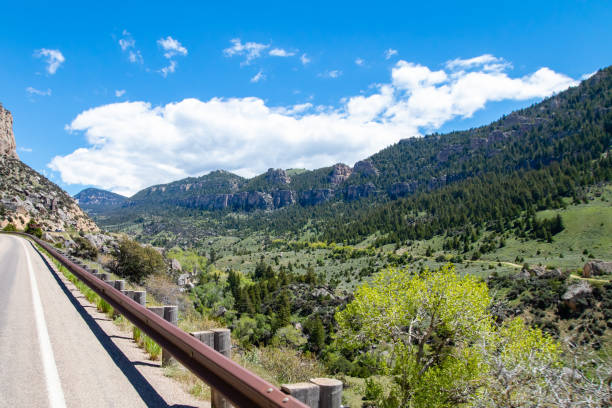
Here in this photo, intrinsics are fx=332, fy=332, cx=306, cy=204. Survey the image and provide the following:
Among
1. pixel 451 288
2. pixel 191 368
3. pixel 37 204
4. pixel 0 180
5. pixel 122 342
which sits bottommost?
pixel 451 288

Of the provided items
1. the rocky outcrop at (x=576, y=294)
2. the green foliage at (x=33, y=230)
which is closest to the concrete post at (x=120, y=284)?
the green foliage at (x=33, y=230)

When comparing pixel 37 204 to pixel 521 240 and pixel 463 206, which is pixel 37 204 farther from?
pixel 463 206

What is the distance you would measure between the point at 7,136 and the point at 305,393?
138 metres

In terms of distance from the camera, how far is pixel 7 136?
336 feet

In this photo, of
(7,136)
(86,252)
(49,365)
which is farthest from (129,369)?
(7,136)

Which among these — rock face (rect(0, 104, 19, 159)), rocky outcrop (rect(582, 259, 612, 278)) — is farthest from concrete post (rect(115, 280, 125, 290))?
rock face (rect(0, 104, 19, 159))

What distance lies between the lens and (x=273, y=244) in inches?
7795

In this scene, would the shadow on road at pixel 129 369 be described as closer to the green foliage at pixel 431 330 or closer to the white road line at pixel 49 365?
the white road line at pixel 49 365

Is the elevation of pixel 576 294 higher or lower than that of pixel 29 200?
lower

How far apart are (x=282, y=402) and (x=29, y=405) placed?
3305mm

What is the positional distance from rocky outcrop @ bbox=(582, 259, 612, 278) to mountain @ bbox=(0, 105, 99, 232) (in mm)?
112855

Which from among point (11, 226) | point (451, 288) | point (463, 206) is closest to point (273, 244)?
point (463, 206)

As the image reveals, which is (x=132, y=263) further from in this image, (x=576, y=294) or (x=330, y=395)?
(x=576, y=294)

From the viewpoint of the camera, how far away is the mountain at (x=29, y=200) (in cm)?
6355
